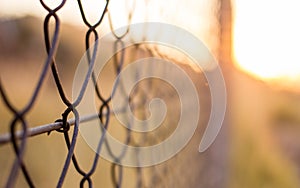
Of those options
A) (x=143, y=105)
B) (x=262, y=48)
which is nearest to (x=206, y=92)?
(x=143, y=105)

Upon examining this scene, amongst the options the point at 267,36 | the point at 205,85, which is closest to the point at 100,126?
the point at 205,85

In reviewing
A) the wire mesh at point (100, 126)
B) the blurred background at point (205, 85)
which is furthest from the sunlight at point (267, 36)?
the wire mesh at point (100, 126)

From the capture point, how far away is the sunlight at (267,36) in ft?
8.08

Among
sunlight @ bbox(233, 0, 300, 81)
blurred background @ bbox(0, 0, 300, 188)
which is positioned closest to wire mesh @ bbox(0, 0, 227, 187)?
blurred background @ bbox(0, 0, 300, 188)

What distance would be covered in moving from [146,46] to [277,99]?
14.4ft

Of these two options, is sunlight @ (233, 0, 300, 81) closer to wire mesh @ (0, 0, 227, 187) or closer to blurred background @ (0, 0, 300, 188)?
blurred background @ (0, 0, 300, 188)

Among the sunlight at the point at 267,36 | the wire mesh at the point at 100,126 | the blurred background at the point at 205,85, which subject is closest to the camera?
the wire mesh at the point at 100,126

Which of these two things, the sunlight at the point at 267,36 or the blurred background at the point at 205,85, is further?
the sunlight at the point at 267,36

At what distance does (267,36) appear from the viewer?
129 inches

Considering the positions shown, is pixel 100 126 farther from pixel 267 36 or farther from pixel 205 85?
pixel 267 36

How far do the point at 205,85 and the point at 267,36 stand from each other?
1499mm

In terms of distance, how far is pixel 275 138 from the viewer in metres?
4.08

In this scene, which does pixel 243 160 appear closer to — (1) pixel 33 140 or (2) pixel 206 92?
(2) pixel 206 92

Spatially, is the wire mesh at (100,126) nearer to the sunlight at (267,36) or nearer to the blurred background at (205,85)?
the blurred background at (205,85)
